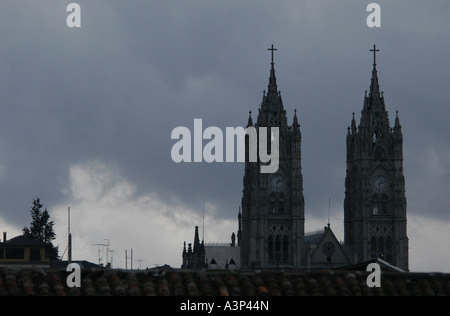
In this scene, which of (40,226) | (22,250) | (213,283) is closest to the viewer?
(213,283)

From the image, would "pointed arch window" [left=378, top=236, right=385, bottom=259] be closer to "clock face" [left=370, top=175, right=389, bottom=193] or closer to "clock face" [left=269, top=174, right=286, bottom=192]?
"clock face" [left=370, top=175, right=389, bottom=193]

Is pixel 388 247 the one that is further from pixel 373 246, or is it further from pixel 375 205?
pixel 375 205

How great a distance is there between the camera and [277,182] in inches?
6649

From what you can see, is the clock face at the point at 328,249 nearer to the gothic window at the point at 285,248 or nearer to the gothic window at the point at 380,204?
the gothic window at the point at 285,248

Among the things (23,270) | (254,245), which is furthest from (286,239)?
(23,270)

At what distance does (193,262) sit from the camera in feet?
586

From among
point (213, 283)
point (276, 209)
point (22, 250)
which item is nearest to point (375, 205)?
point (276, 209)

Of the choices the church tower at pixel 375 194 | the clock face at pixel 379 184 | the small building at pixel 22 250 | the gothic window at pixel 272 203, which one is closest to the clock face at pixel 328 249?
the church tower at pixel 375 194

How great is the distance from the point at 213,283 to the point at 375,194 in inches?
5269

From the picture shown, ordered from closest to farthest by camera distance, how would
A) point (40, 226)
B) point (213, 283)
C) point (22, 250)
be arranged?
point (213, 283) → point (22, 250) → point (40, 226)

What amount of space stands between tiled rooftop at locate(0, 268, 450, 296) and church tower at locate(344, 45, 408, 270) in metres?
129

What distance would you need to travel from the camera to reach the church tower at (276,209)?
166m
